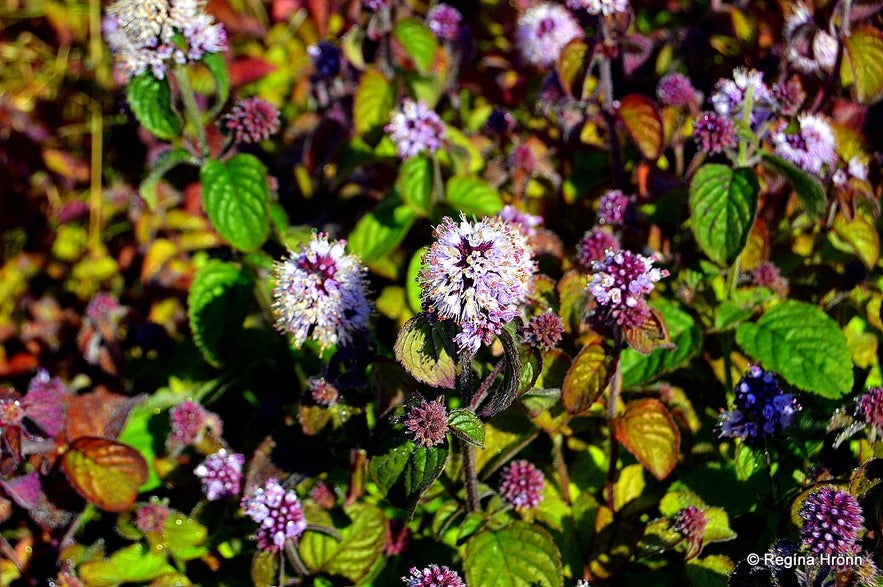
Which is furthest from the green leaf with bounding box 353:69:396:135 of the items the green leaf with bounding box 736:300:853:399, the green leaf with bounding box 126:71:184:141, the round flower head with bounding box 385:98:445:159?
the green leaf with bounding box 736:300:853:399

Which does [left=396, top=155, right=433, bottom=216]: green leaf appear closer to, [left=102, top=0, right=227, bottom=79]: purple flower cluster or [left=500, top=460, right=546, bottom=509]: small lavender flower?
[left=102, top=0, right=227, bottom=79]: purple flower cluster

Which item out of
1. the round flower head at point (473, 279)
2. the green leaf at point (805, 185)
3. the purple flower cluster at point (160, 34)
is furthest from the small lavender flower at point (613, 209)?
the purple flower cluster at point (160, 34)

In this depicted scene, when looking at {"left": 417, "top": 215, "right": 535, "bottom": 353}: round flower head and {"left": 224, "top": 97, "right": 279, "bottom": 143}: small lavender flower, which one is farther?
{"left": 224, "top": 97, "right": 279, "bottom": 143}: small lavender flower

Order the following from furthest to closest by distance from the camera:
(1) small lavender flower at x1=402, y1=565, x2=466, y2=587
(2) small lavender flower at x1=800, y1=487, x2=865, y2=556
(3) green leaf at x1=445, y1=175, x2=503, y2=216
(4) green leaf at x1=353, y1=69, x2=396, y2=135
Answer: (4) green leaf at x1=353, y1=69, x2=396, y2=135, (3) green leaf at x1=445, y1=175, x2=503, y2=216, (1) small lavender flower at x1=402, y1=565, x2=466, y2=587, (2) small lavender flower at x1=800, y1=487, x2=865, y2=556

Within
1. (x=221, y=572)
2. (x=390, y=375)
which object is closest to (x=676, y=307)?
(x=390, y=375)

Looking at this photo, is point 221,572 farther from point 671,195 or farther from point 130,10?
point 671,195
